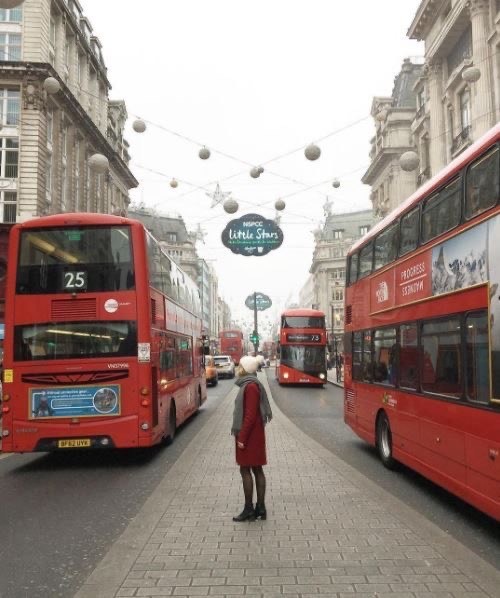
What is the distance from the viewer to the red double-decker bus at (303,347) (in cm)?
3033

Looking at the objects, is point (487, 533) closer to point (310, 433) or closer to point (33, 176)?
point (310, 433)

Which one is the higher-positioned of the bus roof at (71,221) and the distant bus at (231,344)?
the bus roof at (71,221)

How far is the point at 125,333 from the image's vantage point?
9820 mm

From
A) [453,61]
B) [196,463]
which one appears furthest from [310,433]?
[453,61]

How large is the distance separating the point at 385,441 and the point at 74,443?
4.77 m

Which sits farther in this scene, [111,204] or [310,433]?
[111,204]

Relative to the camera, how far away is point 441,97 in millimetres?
37062

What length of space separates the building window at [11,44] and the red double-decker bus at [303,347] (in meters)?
21.0

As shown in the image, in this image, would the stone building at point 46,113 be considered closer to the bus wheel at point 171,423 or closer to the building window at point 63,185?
the building window at point 63,185

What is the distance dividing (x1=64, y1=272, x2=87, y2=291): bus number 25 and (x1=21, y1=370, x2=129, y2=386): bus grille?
135 cm

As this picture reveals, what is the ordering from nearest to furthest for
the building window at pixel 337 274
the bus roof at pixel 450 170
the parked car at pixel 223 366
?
the bus roof at pixel 450 170
the parked car at pixel 223 366
the building window at pixel 337 274

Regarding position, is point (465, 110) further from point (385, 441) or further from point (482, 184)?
point (482, 184)

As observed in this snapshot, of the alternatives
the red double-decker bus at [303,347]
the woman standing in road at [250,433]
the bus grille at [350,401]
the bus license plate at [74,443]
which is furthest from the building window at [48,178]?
the woman standing in road at [250,433]

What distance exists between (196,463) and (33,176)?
28.7 m
